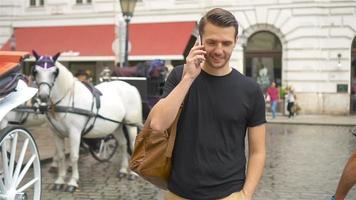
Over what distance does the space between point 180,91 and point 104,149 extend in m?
8.06

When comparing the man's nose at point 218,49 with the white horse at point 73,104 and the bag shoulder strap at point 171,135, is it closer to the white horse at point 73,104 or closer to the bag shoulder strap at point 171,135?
the bag shoulder strap at point 171,135

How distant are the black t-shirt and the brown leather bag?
61 mm

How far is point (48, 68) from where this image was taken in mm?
7156

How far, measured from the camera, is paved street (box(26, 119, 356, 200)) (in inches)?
291

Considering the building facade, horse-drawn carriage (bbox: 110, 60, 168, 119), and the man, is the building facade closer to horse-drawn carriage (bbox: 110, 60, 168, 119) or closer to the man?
horse-drawn carriage (bbox: 110, 60, 168, 119)

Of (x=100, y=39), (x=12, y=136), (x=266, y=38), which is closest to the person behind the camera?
(x=12, y=136)

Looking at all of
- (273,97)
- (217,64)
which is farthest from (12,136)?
(273,97)

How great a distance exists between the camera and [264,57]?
25.7m

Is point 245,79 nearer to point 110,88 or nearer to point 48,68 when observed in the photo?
point 48,68

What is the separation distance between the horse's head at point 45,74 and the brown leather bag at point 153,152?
4505 mm

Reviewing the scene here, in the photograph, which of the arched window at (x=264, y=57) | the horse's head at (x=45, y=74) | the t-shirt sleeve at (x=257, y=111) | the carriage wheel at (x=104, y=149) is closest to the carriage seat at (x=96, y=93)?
the horse's head at (x=45, y=74)

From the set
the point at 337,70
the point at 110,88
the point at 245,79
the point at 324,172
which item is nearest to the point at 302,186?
the point at 324,172

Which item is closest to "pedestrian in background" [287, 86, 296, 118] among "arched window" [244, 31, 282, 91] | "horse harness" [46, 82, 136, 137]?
"arched window" [244, 31, 282, 91]

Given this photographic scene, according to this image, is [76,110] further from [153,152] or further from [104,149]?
[153,152]
